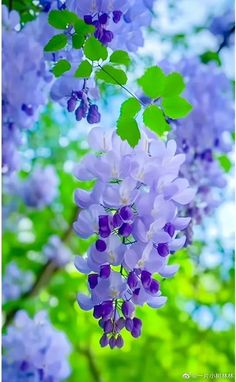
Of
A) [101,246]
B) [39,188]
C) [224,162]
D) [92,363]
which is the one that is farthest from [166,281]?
[92,363]

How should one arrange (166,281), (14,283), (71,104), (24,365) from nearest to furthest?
1. (71,104)
2. (24,365)
3. (166,281)
4. (14,283)

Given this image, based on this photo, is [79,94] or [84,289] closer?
[79,94]

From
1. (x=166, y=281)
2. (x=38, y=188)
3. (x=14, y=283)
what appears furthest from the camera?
(x=14, y=283)

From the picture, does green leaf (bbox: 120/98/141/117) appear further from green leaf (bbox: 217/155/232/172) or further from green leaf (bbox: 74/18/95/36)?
green leaf (bbox: 217/155/232/172)

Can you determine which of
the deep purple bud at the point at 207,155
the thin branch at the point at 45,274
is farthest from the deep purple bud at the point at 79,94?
the thin branch at the point at 45,274

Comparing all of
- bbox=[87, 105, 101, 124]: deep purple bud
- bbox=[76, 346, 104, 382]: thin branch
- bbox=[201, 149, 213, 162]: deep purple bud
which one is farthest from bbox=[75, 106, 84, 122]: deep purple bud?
bbox=[76, 346, 104, 382]: thin branch

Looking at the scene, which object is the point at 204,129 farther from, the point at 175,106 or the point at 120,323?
the point at 120,323
